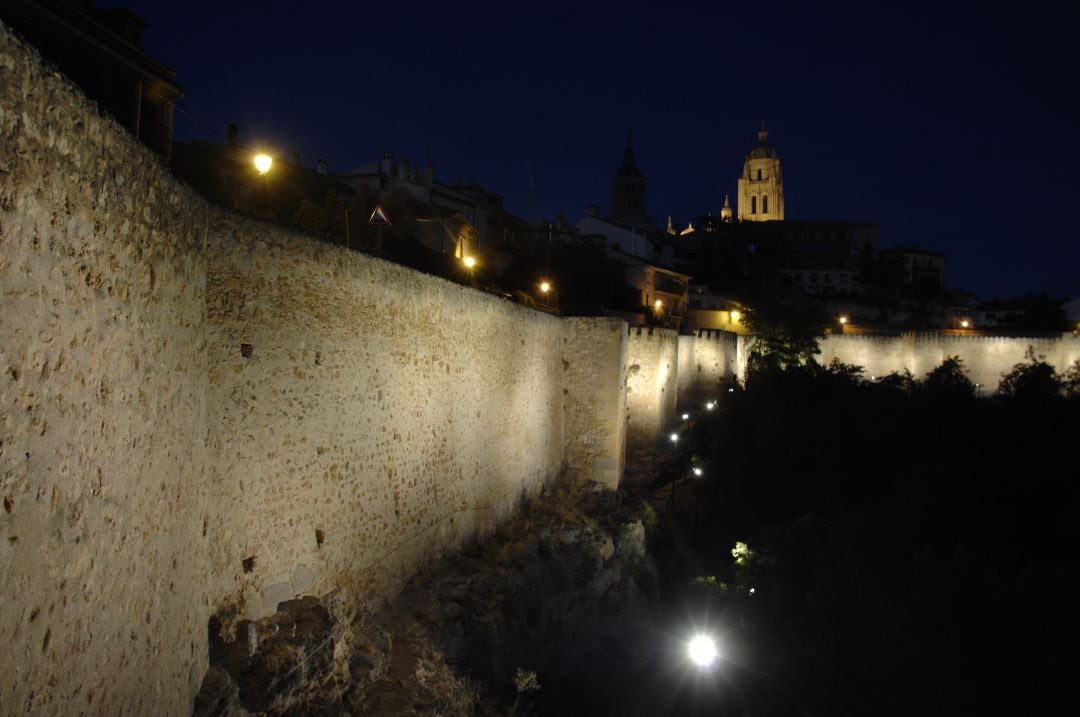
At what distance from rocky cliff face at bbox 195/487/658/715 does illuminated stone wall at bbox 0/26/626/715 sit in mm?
413

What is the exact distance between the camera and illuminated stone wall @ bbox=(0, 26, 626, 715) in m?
3.19

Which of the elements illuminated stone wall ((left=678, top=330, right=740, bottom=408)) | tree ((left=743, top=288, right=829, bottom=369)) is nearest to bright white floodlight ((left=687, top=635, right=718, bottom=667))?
illuminated stone wall ((left=678, top=330, right=740, bottom=408))

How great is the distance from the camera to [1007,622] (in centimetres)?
1559

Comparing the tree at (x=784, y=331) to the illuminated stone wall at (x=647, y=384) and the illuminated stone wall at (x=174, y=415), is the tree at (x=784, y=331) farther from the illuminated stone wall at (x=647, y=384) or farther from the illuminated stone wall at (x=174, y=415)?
the illuminated stone wall at (x=174, y=415)

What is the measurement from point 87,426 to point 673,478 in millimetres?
23076

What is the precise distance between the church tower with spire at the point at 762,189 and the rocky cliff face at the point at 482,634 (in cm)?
8901

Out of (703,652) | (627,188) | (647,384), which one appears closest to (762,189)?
Result: (627,188)

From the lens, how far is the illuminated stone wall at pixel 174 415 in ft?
10.5

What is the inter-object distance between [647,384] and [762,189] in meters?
84.3

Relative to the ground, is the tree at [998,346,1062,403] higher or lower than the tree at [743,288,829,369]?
lower

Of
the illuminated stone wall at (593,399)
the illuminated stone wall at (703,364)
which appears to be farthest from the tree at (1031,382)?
the illuminated stone wall at (593,399)

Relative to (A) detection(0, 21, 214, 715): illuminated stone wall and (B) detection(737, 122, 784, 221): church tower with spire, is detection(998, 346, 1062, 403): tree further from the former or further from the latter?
(B) detection(737, 122, 784, 221): church tower with spire

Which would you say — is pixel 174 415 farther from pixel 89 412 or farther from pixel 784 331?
pixel 784 331

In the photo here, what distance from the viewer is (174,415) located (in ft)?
17.5
